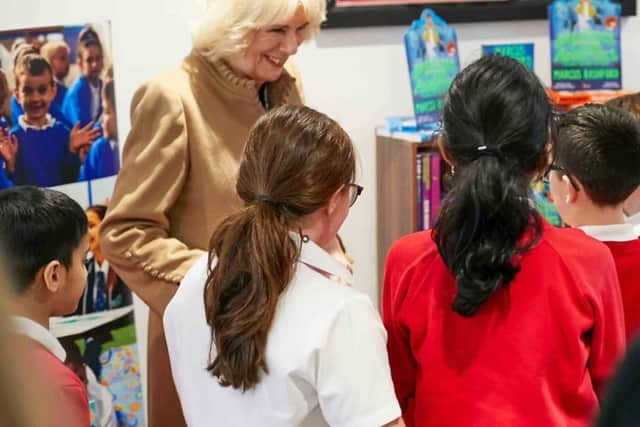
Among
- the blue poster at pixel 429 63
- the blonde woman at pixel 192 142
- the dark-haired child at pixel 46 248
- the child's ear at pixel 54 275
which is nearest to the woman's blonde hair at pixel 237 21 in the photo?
the blonde woman at pixel 192 142

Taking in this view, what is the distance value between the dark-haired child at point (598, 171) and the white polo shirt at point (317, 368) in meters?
0.62

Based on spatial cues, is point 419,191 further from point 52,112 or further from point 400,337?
point 400,337

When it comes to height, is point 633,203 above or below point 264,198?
below

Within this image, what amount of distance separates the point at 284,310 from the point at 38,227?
635mm

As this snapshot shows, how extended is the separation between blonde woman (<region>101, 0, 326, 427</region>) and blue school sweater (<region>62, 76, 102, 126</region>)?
463 mm

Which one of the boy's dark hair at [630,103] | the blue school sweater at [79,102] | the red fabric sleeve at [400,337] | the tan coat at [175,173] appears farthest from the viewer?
the blue school sweater at [79,102]

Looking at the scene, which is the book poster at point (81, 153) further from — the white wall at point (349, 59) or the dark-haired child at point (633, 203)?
the dark-haired child at point (633, 203)

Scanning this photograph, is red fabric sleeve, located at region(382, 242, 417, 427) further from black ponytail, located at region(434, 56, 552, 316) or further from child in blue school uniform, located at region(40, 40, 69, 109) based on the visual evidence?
child in blue school uniform, located at region(40, 40, 69, 109)

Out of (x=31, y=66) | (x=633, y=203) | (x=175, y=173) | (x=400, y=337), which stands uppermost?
(x=31, y=66)

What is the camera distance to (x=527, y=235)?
4.21ft

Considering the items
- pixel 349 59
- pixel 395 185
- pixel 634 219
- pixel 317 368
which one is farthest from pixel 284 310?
pixel 349 59

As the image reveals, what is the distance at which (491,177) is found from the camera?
1260 mm

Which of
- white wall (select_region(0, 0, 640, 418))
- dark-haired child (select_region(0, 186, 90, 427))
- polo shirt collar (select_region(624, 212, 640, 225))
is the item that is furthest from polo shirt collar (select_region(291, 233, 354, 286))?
white wall (select_region(0, 0, 640, 418))

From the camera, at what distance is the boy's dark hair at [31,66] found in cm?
213
